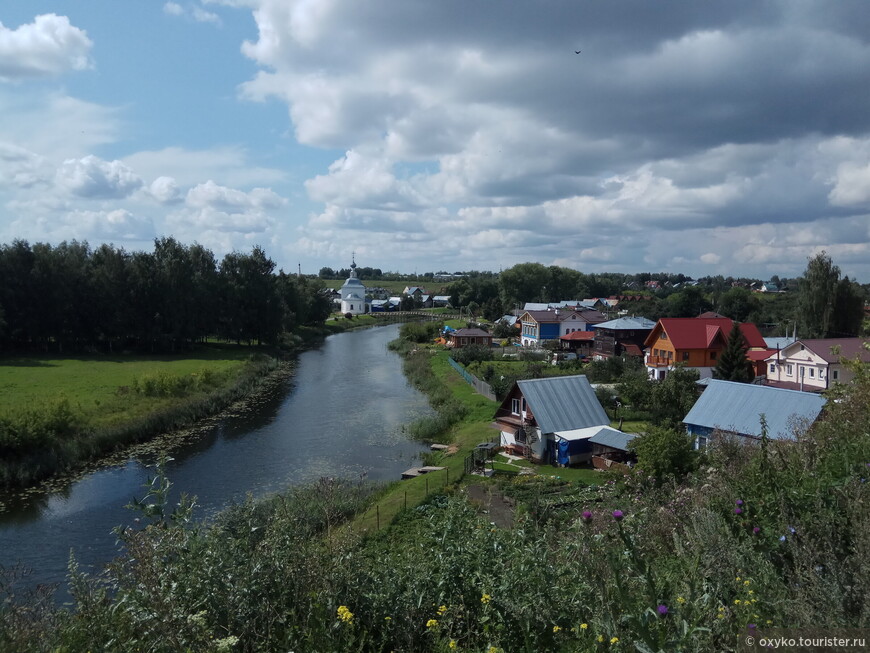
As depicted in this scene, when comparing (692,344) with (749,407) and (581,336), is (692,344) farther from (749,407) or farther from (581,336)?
(749,407)

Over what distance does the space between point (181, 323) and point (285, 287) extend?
56.3 ft

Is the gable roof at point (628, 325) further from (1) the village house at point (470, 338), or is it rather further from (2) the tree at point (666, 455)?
(2) the tree at point (666, 455)

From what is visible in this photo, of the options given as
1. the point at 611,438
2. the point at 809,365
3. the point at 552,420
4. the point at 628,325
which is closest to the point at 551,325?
the point at 628,325

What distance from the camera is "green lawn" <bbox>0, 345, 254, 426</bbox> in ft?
80.5

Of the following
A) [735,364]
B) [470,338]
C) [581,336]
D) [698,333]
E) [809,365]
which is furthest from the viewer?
[470,338]

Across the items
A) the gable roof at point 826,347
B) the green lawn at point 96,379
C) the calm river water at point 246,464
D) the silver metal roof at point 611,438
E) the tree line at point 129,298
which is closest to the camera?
the calm river water at point 246,464

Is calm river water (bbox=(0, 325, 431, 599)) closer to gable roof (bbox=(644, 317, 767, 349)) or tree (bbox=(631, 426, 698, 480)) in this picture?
tree (bbox=(631, 426, 698, 480))

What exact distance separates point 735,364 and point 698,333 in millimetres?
6706

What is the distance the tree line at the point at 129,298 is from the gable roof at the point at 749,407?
1478 inches

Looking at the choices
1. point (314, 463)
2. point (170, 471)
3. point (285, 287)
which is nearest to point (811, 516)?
point (314, 463)

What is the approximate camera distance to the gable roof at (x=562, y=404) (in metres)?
19.8

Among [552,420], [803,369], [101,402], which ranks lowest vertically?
[101,402]

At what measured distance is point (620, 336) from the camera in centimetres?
4409

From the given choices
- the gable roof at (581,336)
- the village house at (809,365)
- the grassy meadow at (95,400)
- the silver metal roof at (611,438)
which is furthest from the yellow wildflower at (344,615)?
the gable roof at (581,336)
